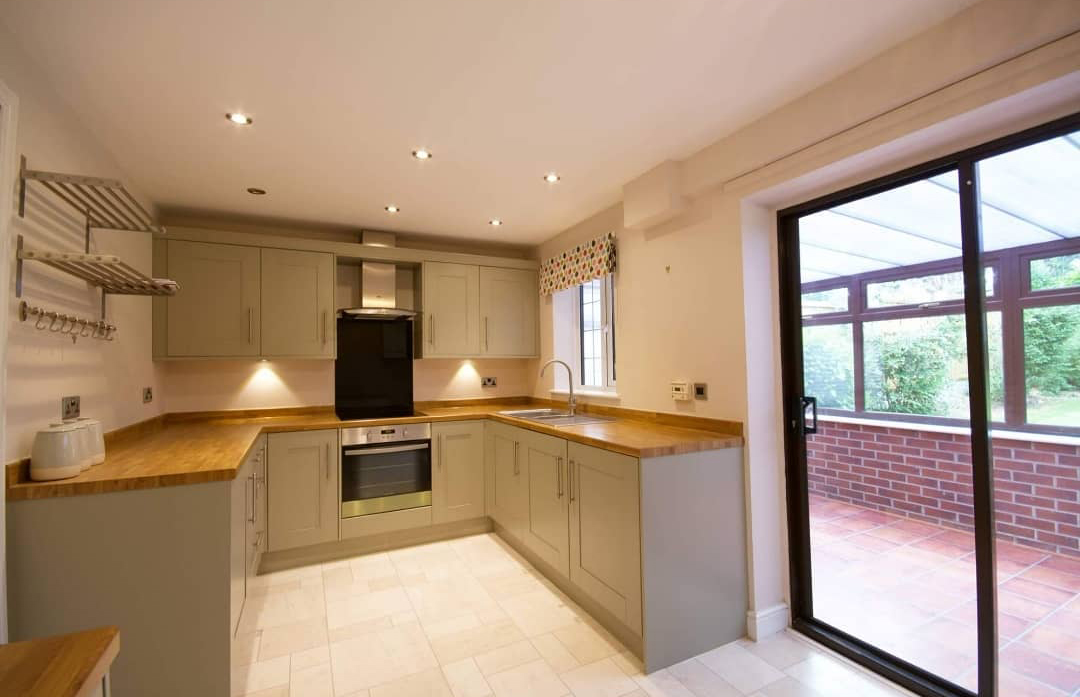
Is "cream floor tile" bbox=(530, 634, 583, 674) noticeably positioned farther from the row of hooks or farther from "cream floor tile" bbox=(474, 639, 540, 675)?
the row of hooks

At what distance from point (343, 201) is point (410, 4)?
6.33 feet

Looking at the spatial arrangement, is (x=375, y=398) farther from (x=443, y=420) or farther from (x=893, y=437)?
(x=893, y=437)

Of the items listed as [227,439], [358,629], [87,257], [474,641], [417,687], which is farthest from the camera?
[227,439]

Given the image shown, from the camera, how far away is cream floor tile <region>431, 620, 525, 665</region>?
2.15 meters

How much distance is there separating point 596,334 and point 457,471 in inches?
59.7

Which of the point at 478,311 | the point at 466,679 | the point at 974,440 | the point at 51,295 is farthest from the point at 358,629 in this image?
the point at 974,440

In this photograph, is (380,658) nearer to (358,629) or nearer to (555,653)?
(358,629)

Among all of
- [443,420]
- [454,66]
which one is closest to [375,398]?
[443,420]

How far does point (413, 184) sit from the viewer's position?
9.50 ft

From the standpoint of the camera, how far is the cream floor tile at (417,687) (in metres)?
1.89

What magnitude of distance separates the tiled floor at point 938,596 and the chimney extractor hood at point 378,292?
306 cm

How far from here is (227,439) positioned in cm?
252

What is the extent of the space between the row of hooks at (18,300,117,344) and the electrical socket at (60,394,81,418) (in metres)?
0.23

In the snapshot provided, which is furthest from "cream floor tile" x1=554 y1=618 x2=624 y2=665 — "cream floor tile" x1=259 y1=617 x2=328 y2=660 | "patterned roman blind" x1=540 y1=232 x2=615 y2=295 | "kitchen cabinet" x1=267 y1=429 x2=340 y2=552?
"patterned roman blind" x1=540 y1=232 x2=615 y2=295
